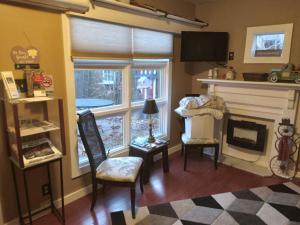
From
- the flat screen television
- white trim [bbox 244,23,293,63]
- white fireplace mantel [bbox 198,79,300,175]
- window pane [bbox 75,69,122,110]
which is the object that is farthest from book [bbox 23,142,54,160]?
white trim [bbox 244,23,293,63]

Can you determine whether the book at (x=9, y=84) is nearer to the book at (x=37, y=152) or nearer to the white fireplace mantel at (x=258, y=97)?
the book at (x=37, y=152)

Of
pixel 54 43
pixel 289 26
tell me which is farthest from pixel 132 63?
pixel 289 26

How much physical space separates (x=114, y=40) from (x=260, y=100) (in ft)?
6.99

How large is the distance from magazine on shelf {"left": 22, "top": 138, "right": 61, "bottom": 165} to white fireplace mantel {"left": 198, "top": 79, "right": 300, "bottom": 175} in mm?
2498

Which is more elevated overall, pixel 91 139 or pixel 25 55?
pixel 25 55

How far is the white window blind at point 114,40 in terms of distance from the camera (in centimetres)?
227

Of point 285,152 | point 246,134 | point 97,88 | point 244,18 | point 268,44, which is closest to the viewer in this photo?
point 97,88

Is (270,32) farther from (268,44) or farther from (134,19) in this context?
(134,19)

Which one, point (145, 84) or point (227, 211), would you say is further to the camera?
point (145, 84)

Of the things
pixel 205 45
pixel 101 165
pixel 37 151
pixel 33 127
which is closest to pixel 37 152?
pixel 37 151

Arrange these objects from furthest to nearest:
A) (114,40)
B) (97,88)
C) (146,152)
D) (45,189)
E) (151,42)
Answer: (151,42), (146,152), (97,88), (114,40), (45,189)

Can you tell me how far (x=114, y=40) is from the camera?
260 cm

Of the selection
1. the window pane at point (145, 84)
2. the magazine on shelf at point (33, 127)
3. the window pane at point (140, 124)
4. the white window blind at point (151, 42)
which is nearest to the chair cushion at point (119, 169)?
the magazine on shelf at point (33, 127)

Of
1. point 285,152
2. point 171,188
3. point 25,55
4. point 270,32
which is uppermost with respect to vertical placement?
point 270,32
